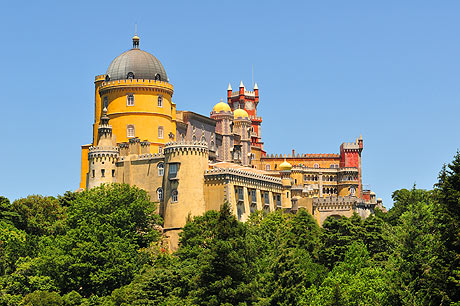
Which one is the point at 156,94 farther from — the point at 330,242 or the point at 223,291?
the point at 223,291

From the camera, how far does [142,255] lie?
328 ft

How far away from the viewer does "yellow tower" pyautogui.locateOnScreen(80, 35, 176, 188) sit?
4783 inches

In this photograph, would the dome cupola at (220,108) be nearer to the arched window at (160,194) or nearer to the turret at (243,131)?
the turret at (243,131)

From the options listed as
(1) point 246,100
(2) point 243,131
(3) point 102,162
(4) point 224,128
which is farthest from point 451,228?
(1) point 246,100

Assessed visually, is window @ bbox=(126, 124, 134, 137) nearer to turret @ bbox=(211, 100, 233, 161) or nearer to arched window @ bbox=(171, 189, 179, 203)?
arched window @ bbox=(171, 189, 179, 203)

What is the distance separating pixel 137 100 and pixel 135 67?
4.30 meters

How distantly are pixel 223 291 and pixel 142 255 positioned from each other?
22.5m

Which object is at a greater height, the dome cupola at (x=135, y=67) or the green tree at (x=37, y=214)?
the dome cupola at (x=135, y=67)

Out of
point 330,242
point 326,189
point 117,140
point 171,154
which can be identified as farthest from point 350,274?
point 326,189

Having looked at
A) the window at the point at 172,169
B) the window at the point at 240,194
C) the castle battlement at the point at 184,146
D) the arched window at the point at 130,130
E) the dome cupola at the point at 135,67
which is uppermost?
the dome cupola at the point at 135,67

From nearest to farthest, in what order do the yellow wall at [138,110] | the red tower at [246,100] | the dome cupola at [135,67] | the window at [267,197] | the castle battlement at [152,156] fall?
the castle battlement at [152,156] → the window at [267,197] → the yellow wall at [138,110] → the dome cupola at [135,67] → the red tower at [246,100]

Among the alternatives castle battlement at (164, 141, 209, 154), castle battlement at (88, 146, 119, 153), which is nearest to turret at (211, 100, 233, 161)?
castle battlement at (88, 146, 119, 153)

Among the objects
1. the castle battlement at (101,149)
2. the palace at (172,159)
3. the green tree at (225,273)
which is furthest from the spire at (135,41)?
the green tree at (225,273)

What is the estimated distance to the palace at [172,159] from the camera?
362 feet
